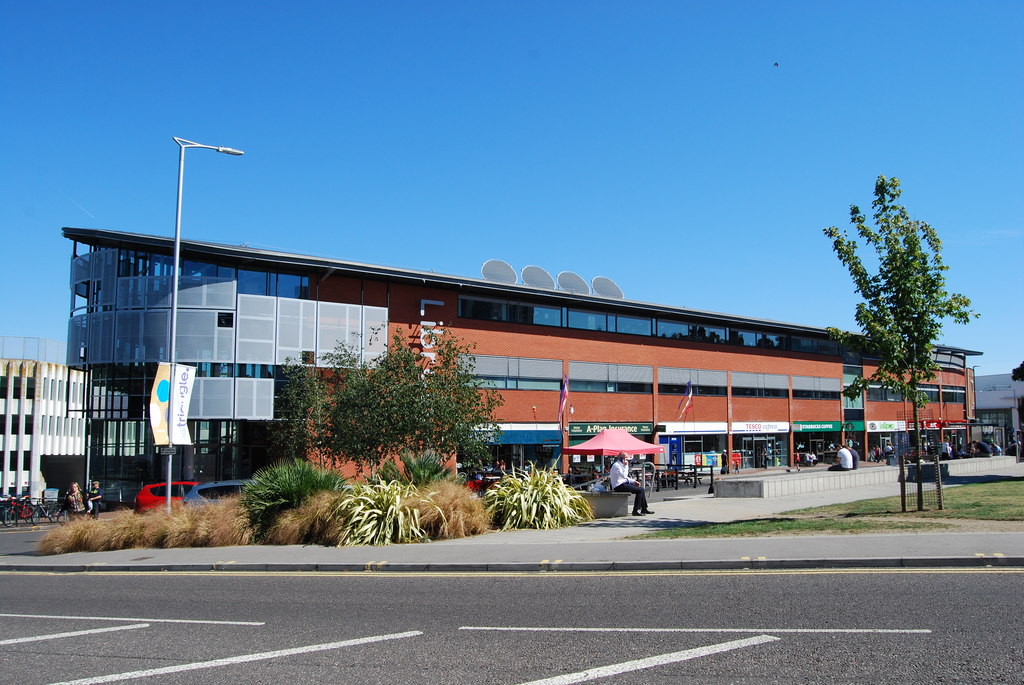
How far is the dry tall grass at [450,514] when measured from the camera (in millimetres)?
15711

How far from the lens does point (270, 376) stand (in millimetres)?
35781

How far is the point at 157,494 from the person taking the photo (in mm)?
25594

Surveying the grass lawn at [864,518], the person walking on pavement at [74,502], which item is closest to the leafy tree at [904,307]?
the grass lawn at [864,518]

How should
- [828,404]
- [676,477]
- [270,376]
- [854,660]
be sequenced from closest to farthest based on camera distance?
1. [854,660]
2. [676,477]
3. [270,376]
4. [828,404]

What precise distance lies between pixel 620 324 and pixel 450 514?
3562 cm

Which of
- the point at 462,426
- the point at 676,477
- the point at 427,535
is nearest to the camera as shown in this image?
the point at 427,535

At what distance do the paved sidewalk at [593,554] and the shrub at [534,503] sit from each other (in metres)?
0.46

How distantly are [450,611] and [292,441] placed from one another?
1032 inches

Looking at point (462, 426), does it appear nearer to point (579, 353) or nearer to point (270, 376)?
point (270, 376)

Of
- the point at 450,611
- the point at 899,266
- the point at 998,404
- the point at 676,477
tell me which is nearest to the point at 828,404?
the point at 676,477

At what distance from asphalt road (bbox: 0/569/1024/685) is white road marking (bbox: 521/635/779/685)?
2 centimetres

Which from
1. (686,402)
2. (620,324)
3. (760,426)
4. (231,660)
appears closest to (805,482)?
(231,660)

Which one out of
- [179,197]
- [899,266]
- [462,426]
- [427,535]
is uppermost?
[179,197]

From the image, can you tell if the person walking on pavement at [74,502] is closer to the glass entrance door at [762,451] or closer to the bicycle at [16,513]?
the bicycle at [16,513]
